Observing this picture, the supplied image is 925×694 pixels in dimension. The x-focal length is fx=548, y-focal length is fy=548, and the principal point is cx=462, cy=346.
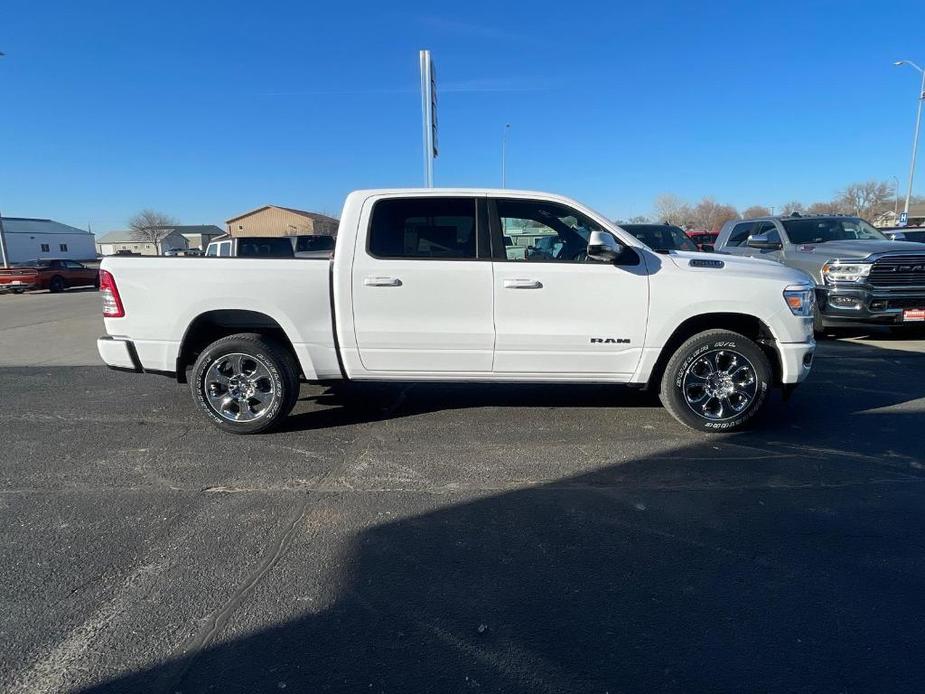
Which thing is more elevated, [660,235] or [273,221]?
[273,221]

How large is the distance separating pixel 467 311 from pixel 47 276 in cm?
2676

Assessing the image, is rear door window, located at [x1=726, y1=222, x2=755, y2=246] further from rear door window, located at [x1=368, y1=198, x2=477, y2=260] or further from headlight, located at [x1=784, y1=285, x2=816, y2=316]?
rear door window, located at [x1=368, y1=198, x2=477, y2=260]

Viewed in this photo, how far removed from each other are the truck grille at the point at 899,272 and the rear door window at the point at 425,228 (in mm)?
6898

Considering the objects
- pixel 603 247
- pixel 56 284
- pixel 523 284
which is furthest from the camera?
pixel 56 284

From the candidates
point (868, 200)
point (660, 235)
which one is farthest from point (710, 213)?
point (660, 235)

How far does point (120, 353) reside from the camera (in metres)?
4.64

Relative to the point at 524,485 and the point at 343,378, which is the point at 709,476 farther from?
the point at 343,378

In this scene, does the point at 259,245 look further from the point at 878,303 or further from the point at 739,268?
the point at 878,303

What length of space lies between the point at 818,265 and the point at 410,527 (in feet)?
27.4

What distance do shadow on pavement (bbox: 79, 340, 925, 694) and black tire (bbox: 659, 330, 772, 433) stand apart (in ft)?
1.90

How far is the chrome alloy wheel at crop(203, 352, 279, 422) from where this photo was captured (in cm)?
464

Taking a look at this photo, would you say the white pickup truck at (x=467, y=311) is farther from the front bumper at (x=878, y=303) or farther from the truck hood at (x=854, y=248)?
the truck hood at (x=854, y=248)

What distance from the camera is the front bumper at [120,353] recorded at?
462 centimetres

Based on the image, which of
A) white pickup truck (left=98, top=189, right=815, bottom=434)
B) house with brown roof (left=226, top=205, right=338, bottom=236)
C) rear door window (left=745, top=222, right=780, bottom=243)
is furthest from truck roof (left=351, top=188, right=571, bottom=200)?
house with brown roof (left=226, top=205, right=338, bottom=236)
